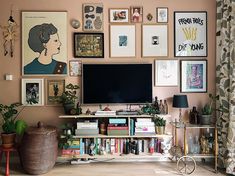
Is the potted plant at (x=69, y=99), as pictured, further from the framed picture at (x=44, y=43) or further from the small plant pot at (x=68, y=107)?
the framed picture at (x=44, y=43)

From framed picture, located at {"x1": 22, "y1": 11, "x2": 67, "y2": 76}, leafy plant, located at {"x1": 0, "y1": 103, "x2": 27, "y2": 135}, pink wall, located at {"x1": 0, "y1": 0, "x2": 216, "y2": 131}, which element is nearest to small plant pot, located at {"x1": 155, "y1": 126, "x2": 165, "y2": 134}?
pink wall, located at {"x1": 0, "y1": 0, "x2": 216, "y2": 131}

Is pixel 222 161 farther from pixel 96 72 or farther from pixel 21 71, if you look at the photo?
pixel 21 71

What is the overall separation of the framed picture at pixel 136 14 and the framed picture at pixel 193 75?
0.89 meters

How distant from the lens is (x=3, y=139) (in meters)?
3.26

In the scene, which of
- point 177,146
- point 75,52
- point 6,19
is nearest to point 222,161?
point 177,146

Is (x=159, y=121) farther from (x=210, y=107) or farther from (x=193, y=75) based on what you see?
(x=193, y=75)

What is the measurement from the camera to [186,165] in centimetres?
348

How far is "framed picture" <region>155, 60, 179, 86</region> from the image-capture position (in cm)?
368

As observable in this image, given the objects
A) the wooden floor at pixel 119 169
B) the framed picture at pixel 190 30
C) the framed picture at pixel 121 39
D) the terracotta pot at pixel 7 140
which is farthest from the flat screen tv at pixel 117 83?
the terracotta pot at pixel 7 140

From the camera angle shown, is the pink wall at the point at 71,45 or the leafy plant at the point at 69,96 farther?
the pink wall at the point at 71,45

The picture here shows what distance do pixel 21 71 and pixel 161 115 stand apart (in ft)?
6.90

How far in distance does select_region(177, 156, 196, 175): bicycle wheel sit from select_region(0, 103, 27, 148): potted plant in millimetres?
2174

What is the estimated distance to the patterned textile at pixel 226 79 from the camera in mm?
3178

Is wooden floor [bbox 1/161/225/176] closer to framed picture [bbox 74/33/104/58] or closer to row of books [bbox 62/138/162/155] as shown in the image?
row of books [bbox 62/138/162/155]
